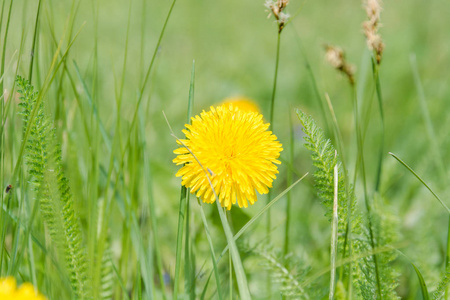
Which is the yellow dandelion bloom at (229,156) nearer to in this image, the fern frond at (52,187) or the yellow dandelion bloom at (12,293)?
the fern frond at (52,187)

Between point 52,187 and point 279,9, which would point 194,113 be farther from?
point 52,187

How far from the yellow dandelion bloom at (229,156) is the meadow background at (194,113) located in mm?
117

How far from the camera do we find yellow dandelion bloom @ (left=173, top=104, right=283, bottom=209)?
0.93 metres

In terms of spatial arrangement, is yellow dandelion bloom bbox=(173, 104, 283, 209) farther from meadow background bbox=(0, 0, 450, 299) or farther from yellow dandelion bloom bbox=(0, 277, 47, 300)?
yellow dandelion bloom bbox=(0, 277, 47, 300)

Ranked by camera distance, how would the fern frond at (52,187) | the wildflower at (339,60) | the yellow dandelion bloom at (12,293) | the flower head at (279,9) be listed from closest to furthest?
the yellow dandelion bloom at (12,293) < the fern frond at (52,187) < the flower head at (279,9) < the wildflower at (339,60)

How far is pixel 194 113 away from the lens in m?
2.48

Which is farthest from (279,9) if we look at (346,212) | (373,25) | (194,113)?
(194,113)

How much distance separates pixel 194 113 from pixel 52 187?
1679 millimetres

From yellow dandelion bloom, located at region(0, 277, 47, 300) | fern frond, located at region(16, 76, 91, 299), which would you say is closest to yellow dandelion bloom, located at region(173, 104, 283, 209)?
fern frond, located at region(16, 76, 91, 299)

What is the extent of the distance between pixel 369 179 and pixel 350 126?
1.83 feet

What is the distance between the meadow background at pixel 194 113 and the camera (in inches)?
40.5

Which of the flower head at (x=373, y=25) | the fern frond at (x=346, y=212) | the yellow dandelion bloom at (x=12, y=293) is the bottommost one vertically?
the yellow dandelion bloom at (x=12, y=293)

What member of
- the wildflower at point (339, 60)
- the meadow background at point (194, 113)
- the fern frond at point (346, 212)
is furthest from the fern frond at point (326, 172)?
the wildflower at point (339, 60)

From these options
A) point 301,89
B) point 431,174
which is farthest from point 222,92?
point 431,174
